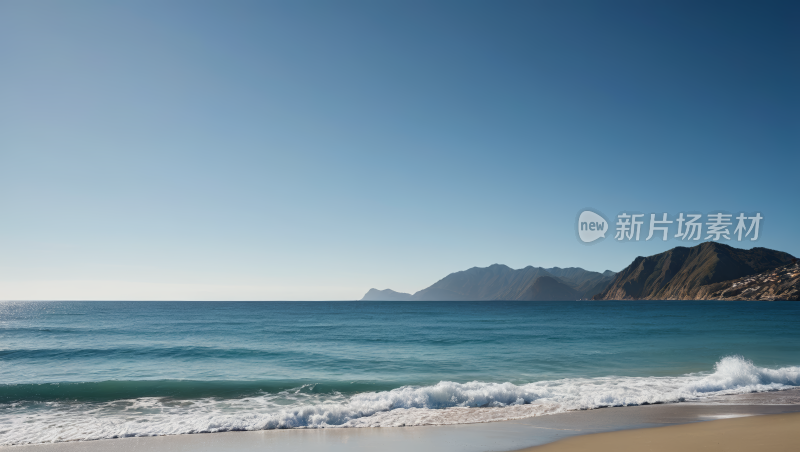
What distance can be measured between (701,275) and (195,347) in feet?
584

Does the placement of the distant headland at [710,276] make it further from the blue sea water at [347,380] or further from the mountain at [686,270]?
the blue sea water at [347,380]

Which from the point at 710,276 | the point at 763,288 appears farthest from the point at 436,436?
the point at 710,276

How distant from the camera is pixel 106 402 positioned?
521 inches

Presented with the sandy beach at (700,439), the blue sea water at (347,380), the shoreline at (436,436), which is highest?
the sandy beach at (700,439)

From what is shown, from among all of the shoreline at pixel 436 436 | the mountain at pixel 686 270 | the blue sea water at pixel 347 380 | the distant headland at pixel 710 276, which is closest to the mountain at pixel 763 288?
the distant headland at pixel 710 276

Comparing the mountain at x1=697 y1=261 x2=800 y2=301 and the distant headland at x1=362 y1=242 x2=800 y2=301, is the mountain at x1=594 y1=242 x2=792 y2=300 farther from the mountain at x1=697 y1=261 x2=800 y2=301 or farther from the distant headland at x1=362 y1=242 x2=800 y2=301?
the mountain at x1=697 y1=261 x2=800 y2=301

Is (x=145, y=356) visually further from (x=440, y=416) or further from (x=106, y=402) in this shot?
(x=440, y=416)

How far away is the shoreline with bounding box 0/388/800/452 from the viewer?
860 cm

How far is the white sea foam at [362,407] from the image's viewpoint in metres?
10.3

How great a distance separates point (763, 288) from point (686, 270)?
47942 millimetres

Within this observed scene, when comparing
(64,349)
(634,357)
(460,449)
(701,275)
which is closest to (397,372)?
(460,449)

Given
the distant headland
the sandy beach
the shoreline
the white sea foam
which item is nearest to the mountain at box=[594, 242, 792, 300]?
the distant headland

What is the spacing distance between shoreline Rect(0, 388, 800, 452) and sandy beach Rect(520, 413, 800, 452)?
39 cm

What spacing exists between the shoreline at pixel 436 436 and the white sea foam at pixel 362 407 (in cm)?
52
